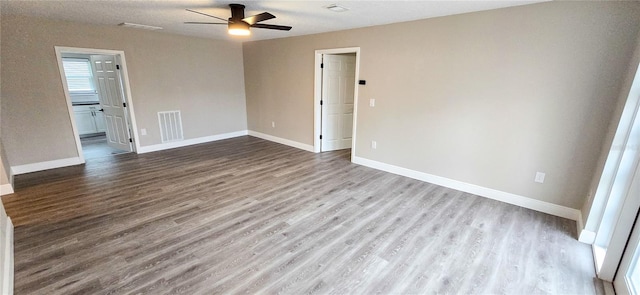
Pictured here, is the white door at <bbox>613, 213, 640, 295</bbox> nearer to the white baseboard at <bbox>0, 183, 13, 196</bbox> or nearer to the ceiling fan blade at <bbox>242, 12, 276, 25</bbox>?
the ceiling fan blade at <bbox>242, 12, 276, 25</bbox>

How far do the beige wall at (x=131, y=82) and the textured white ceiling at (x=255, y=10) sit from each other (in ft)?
1.21

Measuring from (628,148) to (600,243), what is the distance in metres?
0.89

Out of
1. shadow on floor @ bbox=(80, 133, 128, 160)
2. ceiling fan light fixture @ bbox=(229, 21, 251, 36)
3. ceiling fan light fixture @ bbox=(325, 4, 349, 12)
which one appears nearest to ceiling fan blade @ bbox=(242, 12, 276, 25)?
ceiling fan light fixture @ bbox=(229, 21, 251, 36)

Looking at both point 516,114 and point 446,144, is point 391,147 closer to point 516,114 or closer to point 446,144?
point 446,144

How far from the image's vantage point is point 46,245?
2.38m

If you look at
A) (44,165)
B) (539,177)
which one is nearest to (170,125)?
(44,165)

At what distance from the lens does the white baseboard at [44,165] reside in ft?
13.3

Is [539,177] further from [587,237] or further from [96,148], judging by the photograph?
[96,148]

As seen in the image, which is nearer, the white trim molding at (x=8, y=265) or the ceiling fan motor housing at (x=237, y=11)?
the white trim molding at (x=8, y=265)

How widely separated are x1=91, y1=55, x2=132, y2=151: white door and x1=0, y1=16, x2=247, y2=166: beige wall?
0.30 m

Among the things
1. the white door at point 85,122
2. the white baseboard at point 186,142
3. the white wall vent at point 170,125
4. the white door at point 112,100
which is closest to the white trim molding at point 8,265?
the white baseboard at point 186,142

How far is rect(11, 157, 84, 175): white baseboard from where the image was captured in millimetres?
4062

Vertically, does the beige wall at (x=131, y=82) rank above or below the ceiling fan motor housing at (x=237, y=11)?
below

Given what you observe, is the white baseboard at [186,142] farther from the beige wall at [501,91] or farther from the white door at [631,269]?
the white door at [631,269]
